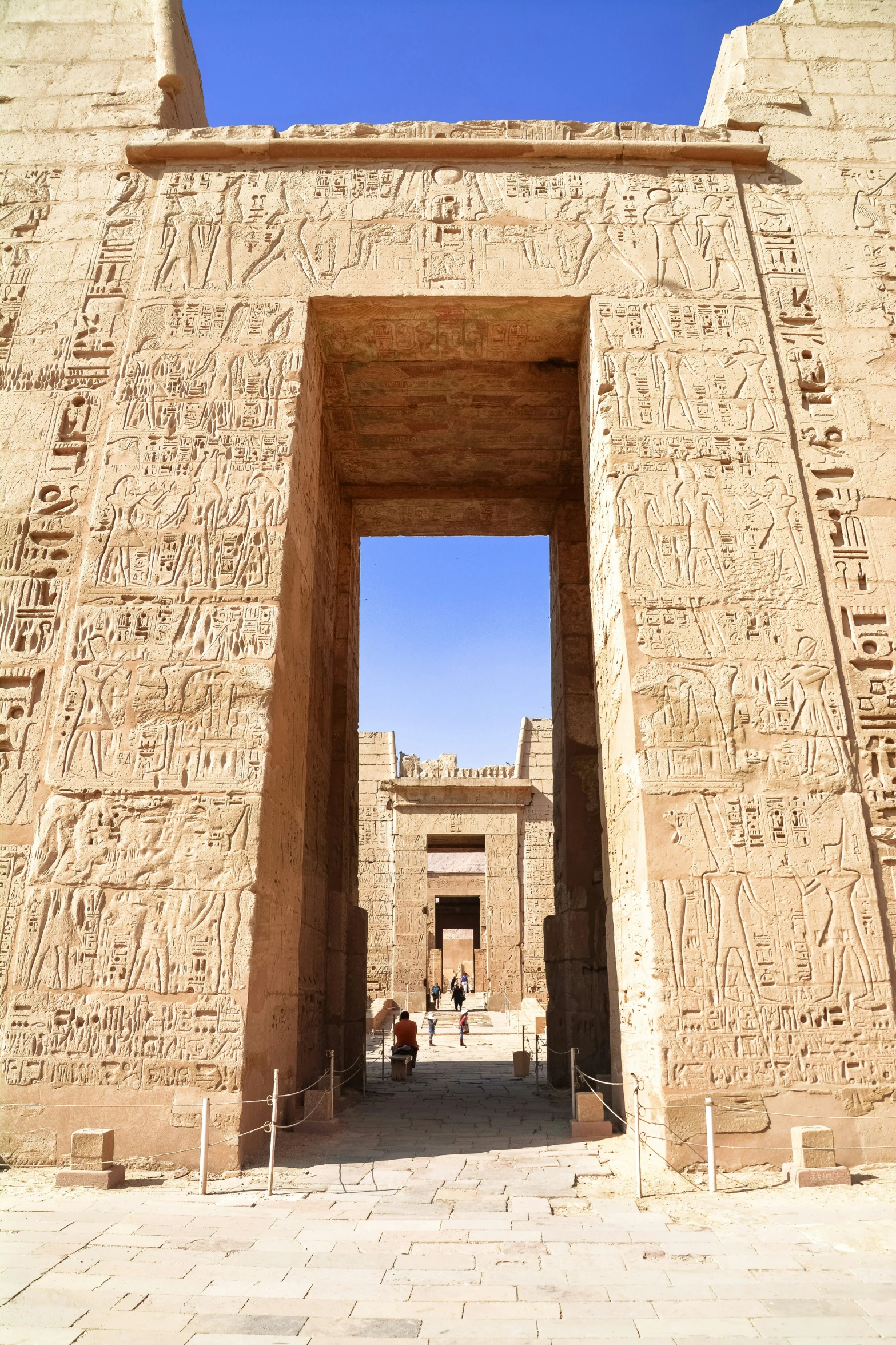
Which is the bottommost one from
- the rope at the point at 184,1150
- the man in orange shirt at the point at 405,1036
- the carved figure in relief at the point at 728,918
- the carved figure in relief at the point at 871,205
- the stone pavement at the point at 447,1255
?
the stone pavement at the point at 447,1255

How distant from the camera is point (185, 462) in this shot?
6426 millimetres

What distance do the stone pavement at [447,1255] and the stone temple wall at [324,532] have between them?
23.3 inches

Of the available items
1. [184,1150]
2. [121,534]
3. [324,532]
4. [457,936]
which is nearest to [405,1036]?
[184,1150]

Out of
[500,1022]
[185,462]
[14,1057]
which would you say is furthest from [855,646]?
[500,1022]

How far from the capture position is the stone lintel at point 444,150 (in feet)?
23.7

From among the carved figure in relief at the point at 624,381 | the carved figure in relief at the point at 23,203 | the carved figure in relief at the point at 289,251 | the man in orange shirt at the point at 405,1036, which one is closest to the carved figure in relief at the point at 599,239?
the carved figure in relief at the point at 624,381

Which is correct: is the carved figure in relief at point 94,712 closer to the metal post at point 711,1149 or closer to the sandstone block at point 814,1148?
the metal post at point 711,1149

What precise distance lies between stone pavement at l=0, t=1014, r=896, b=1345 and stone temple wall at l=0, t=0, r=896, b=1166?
23.3 inches

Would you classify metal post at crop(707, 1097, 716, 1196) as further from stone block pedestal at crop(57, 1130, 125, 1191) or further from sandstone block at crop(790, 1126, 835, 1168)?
stone block pedestal at crop(57, 1130, 125, 1191)

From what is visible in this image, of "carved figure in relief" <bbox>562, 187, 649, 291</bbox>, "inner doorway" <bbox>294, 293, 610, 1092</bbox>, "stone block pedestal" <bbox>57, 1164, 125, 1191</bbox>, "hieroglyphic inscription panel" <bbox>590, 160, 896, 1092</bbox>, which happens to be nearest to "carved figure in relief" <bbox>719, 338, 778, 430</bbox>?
"hieroglyphic inscription panel" <bbox>590, 160, 896, 1092</bbox>

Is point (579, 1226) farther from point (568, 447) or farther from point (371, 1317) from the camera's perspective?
point (568, 447)

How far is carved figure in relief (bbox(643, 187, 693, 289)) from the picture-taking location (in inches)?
273

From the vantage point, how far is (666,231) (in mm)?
7066

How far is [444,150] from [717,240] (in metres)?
2.22
